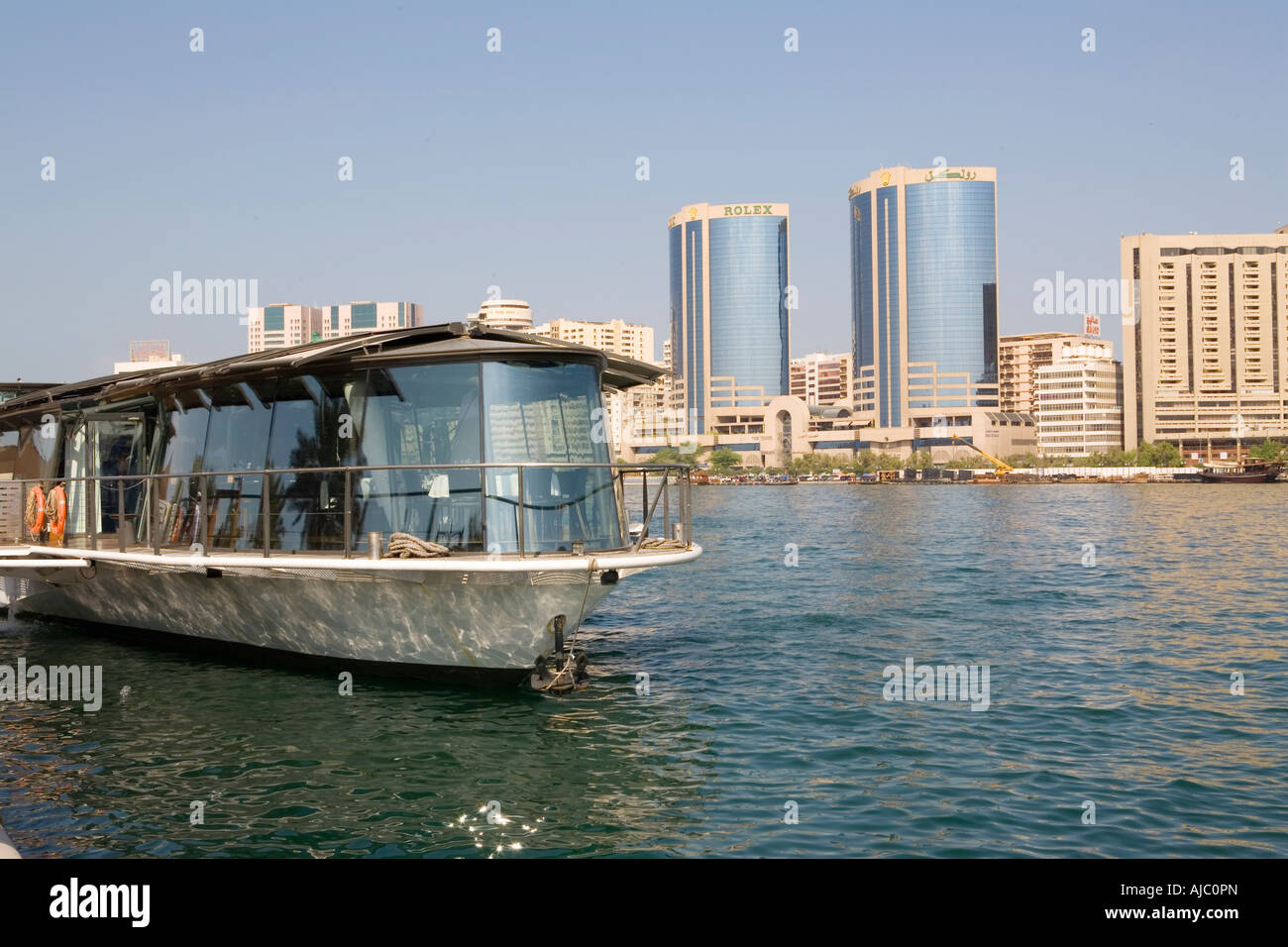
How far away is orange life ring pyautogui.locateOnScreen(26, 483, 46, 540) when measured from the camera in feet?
70.1

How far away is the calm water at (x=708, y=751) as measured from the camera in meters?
10.0

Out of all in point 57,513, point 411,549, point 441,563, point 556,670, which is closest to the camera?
point 441,563

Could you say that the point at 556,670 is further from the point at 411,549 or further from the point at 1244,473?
the point at 1244,473

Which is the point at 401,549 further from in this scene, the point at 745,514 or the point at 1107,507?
the point at 1107,507

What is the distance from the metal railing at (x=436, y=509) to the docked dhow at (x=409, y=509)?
0.03m

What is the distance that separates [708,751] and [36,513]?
1566cm

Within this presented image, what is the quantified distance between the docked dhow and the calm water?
3.22ft

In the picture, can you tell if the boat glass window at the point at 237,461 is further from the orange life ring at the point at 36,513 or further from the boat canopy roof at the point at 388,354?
the orange life ring at the point at 36,513

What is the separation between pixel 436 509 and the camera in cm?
1488

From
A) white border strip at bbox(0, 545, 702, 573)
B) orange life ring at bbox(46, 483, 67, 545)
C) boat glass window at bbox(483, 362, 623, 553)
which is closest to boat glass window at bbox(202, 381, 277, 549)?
white border strip at bbox(0, 545, 702, 573)

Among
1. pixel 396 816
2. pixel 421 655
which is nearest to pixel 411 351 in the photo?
pixel 421 655

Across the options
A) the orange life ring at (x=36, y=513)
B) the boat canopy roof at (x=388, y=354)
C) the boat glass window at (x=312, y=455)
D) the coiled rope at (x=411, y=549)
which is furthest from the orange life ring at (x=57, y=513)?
the coiled rope at (x=411, y=549)

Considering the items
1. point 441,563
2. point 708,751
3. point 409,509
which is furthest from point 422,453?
point 708,751
